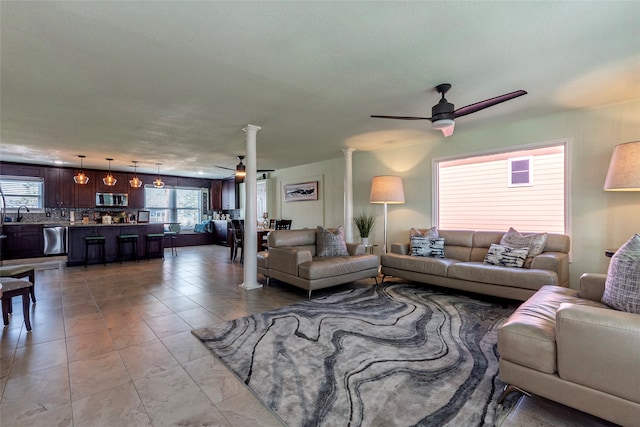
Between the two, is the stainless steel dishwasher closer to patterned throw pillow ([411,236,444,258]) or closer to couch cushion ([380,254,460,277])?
couch cushion ([380,254,460,277])

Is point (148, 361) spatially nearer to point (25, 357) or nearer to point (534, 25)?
point (25, 357)

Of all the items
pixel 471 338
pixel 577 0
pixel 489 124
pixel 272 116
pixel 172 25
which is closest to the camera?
pixel 577 0

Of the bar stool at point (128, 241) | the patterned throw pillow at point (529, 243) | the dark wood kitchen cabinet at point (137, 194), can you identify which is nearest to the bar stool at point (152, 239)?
the bar stool at point (128, 241)

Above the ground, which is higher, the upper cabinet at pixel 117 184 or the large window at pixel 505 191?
the upper cabinet at pixel 117 184

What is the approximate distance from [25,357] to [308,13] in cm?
348

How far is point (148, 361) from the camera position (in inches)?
95.3

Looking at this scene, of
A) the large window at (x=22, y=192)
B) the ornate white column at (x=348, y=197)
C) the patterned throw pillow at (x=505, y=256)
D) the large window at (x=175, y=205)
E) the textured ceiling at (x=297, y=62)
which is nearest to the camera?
the textured ceiling at (x=297, y=62)

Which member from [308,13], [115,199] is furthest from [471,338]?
[115,199]

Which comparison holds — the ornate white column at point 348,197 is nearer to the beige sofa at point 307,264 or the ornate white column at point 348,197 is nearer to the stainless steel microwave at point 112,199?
the beige sofa at point 307,264

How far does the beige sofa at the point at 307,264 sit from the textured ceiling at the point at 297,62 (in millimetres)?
1833

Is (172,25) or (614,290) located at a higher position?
(172,25)

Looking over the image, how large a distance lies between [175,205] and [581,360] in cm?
1110

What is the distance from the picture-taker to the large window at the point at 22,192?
7664mm

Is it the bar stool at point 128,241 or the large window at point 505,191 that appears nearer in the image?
the large window at point 505,191
